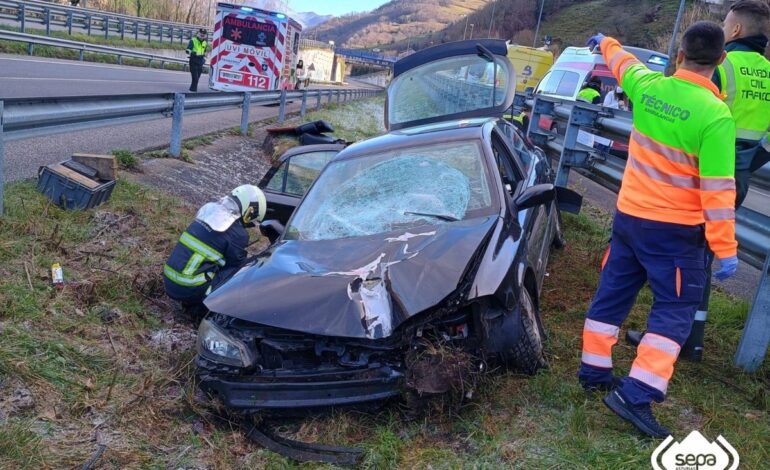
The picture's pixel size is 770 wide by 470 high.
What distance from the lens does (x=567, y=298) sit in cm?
546

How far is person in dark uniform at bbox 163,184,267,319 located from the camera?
4566 mm

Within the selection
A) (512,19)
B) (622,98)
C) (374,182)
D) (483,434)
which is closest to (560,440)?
(483,434)

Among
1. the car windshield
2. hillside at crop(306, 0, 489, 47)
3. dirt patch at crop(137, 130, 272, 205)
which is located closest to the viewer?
the car windshield

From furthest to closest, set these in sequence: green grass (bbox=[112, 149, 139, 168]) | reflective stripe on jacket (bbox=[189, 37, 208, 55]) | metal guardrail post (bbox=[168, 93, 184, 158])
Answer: reflective stripe on jacket (bbox=[189, 37, 208, 55]) → metal guardrail post (bbox=[168, 93, 184, 158]) → green grass (bbox=[112, 149, 139, 168])

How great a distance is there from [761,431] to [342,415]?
2.10 metres

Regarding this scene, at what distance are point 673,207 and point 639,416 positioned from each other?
106cm

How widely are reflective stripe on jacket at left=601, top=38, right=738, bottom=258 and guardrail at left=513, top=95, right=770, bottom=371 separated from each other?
107cm

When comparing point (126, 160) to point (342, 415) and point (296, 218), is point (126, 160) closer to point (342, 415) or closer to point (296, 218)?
point (296, 218)

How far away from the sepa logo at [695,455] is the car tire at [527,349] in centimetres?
Answer: 84

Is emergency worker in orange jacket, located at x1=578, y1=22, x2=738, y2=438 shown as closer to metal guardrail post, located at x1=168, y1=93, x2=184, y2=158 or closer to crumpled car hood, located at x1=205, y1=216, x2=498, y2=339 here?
crumpled car hood, located at x1=205, y1=216, x2=498, y2=339

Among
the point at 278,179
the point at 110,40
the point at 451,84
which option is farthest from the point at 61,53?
the point at 451,84

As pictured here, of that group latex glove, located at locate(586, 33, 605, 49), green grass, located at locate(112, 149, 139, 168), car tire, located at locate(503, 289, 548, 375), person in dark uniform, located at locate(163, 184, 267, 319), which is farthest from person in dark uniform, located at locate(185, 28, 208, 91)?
car tire, located at locate(503, 289, 548, 375)

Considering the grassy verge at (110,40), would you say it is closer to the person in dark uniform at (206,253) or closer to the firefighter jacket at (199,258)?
the person in dark uniform at (206,253)

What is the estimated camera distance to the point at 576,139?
7.48 metres
